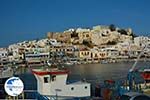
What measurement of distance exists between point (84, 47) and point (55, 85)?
124m

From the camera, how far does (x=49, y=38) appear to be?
159250 millimetres

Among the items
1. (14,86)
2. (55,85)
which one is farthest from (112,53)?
(14,86)

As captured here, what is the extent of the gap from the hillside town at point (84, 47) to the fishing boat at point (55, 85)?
8907 centimetres

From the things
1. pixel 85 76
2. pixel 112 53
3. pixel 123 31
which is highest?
pixel 123 31

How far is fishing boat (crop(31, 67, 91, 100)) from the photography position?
14352mm

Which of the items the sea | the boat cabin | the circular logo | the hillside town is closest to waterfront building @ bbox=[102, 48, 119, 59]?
the hillside town

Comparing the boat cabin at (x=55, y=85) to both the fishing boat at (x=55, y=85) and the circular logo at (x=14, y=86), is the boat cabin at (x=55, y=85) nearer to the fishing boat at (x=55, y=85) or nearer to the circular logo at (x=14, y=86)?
the fishing boat at (x=55, y=85)

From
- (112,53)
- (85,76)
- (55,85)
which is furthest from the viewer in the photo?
(112,53)

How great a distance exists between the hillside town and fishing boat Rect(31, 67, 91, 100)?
89.1m

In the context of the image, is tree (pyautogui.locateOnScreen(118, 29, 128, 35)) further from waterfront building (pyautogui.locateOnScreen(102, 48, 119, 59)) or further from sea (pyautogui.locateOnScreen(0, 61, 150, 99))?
sea (pyautogui.locateOnScreen(0, 61, 150, 99))

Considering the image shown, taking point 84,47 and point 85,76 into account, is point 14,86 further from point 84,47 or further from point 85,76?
point 84,47

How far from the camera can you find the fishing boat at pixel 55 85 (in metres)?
14.4

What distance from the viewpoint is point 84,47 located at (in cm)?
13800

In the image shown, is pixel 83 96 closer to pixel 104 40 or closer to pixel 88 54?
pixel 88 54
